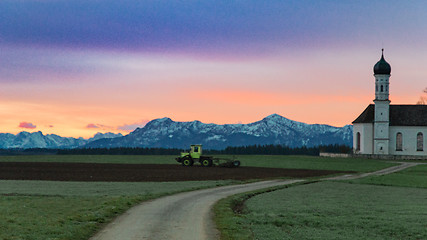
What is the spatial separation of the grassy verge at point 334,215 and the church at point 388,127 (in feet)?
264

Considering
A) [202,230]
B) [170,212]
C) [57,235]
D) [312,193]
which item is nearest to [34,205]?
[170,212]

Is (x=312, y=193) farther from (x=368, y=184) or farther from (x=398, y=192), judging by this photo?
(x=368, y=184)

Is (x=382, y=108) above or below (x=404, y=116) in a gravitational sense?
above

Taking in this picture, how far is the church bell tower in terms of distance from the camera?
122 metres

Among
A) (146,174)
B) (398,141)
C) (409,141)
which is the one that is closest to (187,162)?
(146,174)

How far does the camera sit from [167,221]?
82.4ft

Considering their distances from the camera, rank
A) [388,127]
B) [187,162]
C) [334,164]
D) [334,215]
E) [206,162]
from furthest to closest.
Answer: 1. [388,127]
2. [334,164]
3. [187,162]
4. [206,162]
5. [334,215]

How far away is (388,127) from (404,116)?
18.5 ft

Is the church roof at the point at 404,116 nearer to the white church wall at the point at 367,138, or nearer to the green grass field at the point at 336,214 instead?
the white church wall at the point at 367,138

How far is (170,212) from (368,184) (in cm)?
3116

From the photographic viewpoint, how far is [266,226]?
80.7 feet

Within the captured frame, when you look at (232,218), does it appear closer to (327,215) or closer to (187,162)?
(327,215)

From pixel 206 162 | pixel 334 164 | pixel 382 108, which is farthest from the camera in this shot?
pixel 382 108

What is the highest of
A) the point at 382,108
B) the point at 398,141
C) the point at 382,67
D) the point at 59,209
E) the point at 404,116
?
the point at 382,67
